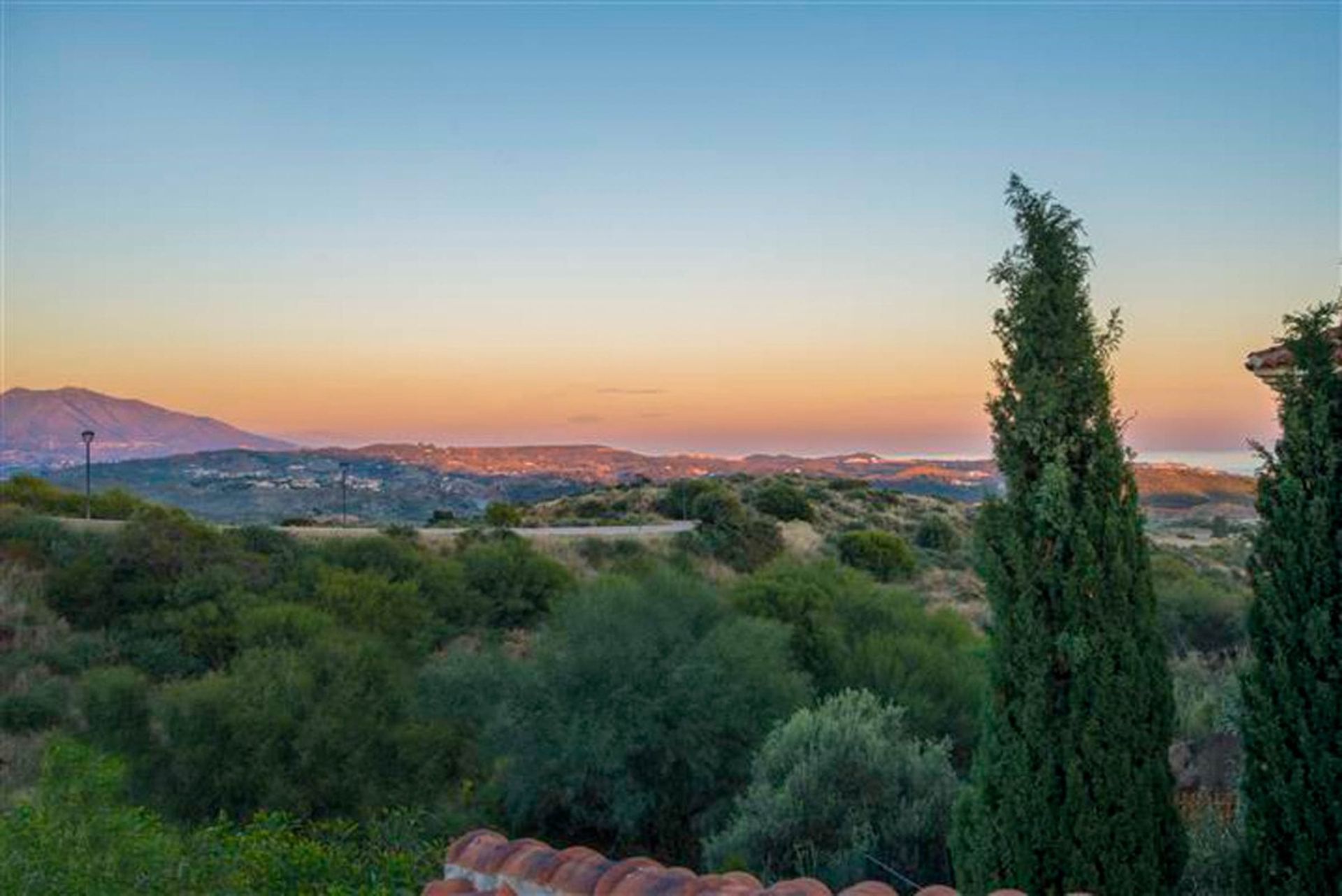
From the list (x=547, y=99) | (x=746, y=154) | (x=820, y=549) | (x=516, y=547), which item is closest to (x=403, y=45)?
(x=547, y=99)

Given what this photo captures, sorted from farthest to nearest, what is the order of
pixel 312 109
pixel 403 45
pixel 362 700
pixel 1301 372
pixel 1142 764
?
1. pixel 312 109
2. pixel 403 45
3. pixel 362 700
4. pixel 1142 764
5. pixel 1301 372

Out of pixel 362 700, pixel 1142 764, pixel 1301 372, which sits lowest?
pixel 362 700

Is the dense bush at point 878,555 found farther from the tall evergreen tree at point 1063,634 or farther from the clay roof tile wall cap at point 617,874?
the clay roof tile wall cap at point 617,874

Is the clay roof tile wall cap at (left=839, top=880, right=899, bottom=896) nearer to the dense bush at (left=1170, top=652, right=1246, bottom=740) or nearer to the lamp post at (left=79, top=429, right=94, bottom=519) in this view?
the dense bush at (left=1170, top=652, right=1246, bottom=740)

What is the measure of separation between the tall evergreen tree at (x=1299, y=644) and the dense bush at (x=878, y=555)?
28.2m

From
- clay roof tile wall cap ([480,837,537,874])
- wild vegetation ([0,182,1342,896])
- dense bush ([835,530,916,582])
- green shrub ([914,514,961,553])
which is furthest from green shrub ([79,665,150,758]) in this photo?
green shrub ([914,514,961,553])

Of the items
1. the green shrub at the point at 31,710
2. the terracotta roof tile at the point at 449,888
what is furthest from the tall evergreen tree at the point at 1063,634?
the green shrub at the point at 31,710

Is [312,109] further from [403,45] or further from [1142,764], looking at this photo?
[1142,764]

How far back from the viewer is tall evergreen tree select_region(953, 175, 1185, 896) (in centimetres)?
633

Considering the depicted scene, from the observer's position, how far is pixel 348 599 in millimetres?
22703

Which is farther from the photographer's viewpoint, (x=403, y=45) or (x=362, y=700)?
(x=403, y=45)

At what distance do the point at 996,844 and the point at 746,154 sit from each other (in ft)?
51.0

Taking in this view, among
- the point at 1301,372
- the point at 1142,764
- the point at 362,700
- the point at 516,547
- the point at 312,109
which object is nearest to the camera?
the point at 1301,372

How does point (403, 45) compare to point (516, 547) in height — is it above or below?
above
